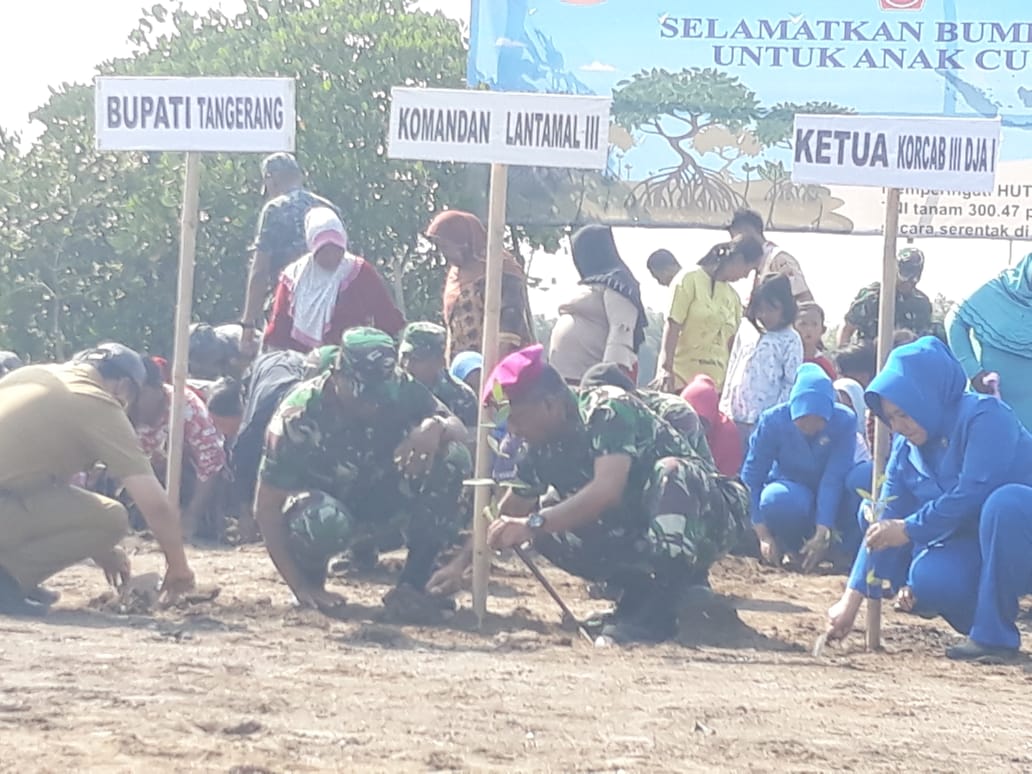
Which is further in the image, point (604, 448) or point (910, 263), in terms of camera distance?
point (910, 263)

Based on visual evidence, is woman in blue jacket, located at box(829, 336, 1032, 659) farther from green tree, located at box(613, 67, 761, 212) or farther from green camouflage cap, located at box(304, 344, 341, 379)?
green tree, located at box(613, 67, 761, 212)

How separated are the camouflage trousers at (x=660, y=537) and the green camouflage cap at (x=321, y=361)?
1.15m

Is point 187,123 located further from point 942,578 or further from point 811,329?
point 811,329

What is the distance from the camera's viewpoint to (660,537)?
6250 millimetres

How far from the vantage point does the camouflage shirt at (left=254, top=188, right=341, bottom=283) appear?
358 inches

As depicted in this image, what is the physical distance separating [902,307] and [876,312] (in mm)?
453

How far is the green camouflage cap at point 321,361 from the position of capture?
22.9ft

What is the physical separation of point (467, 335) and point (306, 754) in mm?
4653

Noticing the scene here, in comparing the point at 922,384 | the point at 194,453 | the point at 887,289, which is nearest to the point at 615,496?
the point at 922,384

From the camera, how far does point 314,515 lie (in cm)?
646

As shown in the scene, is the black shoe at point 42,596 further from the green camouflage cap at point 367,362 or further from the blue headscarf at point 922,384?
the blue headscarf at point 922,384

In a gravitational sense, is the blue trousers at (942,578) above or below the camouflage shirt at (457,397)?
below

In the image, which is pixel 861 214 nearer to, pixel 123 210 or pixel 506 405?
pixel 123 210

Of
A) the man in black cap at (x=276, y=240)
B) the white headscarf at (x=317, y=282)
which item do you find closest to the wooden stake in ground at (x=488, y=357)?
the white headscarf at (x=317, y=282)
